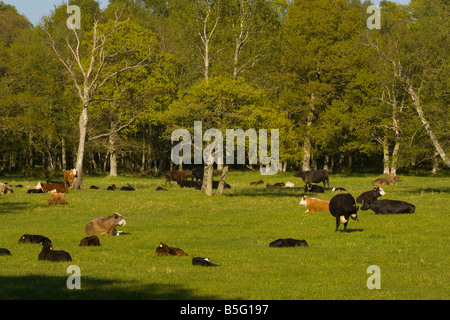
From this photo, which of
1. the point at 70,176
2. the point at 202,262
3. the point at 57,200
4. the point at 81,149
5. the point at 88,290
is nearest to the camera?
the point at 88,290

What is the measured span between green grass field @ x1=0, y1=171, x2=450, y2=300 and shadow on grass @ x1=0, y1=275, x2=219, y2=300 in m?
0.02

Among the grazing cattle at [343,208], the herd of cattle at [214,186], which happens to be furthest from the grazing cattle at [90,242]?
the grazing cattle at [343,208]

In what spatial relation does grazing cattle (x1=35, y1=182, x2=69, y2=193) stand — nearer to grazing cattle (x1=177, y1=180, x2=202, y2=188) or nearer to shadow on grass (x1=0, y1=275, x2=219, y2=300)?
grazing cattle (x1=177, y1=180, x2=202, y2=188)

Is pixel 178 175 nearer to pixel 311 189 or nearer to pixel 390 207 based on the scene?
pixel 311 189

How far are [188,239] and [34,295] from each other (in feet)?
38.4

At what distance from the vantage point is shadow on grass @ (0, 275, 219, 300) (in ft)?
40.8

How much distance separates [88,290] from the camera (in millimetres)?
13109

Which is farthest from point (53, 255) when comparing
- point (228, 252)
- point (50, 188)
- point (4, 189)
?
point (50, 188)

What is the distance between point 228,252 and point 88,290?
7823 millimetres

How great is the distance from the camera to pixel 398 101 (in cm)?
6762

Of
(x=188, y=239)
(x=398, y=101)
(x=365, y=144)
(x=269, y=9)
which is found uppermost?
(x=269, y=9)

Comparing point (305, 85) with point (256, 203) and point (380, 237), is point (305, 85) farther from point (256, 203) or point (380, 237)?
point (380, 237)

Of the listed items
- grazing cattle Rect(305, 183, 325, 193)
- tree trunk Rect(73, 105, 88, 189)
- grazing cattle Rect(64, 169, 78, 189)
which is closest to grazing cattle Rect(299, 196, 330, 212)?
grazing cattle Rect(305, 183, 325, 193)

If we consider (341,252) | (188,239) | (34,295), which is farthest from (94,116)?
(34,295)
